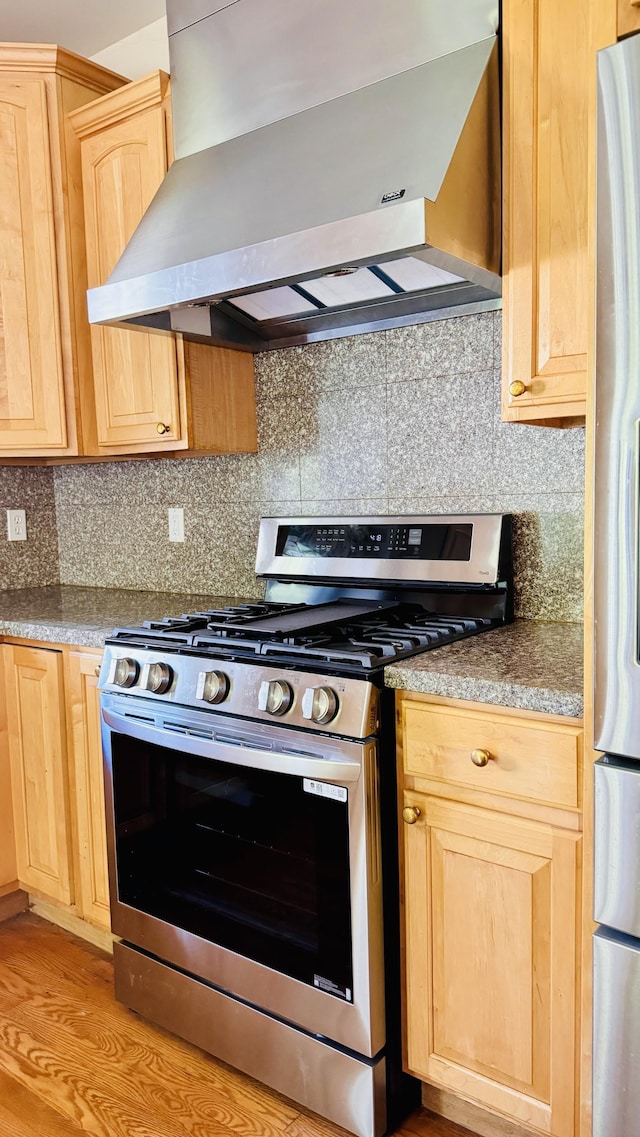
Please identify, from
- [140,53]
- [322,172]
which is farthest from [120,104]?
[322,172]

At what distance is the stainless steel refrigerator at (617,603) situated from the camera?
1106 millimetres

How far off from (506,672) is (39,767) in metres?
1.49

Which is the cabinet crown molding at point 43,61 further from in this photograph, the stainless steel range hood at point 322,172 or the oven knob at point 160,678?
the oven knob at point 160,678

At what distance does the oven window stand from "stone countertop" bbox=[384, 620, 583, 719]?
305mm

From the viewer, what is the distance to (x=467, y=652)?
1593 mm

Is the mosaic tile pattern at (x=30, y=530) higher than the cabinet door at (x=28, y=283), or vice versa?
the cabinet door at (x=28, y=283)

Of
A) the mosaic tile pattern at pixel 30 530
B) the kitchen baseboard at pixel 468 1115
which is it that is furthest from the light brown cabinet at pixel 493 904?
the mosaic tile pattern at pixel 30 530

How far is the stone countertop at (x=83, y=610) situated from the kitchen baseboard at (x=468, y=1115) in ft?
4.09

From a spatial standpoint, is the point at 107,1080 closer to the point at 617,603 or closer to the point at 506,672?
the point at 506,672

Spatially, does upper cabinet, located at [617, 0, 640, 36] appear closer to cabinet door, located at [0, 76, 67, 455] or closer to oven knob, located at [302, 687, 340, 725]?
oven knob, located at [302, 687, 340, 725]

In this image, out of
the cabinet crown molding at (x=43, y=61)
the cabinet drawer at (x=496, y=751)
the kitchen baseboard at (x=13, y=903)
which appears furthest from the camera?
the kitchen baseboard at (x=13, y=903)

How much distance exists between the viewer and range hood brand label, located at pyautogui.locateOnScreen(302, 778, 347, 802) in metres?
1.51

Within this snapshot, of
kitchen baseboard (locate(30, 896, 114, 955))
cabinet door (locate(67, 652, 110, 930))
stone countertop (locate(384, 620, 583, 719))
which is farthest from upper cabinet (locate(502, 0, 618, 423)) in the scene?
kitchen baseboard (locate(30, 896, 114, 955))

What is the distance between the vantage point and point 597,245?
114 centimetres
